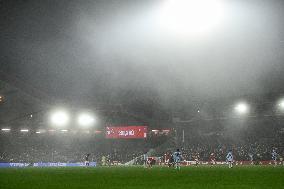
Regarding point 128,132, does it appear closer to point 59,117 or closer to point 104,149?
point 104,149

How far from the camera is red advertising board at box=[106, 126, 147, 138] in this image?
8025cm

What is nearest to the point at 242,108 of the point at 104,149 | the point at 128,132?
the point at 128,132

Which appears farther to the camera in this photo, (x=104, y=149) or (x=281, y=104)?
(x=104, y=149)

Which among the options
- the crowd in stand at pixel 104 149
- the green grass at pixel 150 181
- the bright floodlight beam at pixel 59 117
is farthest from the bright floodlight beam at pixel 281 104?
the green grass at pixel 150 181

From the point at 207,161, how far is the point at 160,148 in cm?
1428

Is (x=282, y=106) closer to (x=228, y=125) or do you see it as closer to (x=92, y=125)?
(x=228, y=125)

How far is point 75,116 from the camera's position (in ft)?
286

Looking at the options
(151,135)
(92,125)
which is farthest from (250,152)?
(92,125)

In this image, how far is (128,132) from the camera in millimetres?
81312

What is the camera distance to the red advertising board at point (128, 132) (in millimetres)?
80250

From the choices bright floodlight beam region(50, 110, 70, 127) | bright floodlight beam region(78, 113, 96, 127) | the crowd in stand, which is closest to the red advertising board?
the crowd in stand

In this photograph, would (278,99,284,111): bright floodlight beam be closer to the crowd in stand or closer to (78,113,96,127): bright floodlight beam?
the crowd in stand

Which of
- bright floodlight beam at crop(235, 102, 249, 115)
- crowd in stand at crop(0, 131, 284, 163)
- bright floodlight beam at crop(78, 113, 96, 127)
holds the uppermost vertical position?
bright floodlight beam at crop(235, 102, 249, 115)

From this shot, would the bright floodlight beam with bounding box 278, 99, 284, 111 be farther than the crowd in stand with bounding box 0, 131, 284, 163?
Yes
